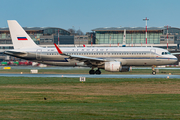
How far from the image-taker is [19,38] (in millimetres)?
50500

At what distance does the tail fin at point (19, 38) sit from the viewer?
165 feet

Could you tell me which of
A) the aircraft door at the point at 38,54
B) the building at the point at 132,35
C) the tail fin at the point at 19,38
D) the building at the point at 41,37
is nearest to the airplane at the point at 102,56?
the aircraft door at the point at 38,54

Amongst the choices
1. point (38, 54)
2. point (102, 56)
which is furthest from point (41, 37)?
point (102, 56)

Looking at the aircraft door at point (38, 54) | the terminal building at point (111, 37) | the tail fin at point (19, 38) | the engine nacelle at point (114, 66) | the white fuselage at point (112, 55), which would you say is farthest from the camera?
the terminal building at point (111, 37)

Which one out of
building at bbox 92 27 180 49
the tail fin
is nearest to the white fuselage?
the tail fin

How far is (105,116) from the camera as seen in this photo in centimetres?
1347

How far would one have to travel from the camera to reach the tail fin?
50250 mm

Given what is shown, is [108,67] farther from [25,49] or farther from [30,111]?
[30,111]

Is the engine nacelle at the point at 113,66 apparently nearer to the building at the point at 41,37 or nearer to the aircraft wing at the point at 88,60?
the aircraft wing at the point at 88,60

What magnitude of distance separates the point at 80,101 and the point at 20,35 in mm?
34090

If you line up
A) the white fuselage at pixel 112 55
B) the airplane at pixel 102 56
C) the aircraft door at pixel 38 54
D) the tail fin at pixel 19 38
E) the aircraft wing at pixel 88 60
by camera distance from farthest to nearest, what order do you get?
the tail fin at pixel 19 38 < the aircraft door at pixel 38 54 < the white fuselage at pixel 112 55 < the airplane at pixel 102 56 < the aircraft wing at pixel 88 60

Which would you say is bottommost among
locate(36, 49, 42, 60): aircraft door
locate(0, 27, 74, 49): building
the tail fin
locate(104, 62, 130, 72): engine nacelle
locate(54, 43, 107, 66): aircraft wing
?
locate(104, 62, 130, 72): engine nacelle

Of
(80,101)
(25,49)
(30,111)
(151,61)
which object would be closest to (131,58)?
(151,61)

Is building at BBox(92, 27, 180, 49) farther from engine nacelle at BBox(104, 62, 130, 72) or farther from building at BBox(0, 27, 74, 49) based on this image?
engine nacelle at BBox(104, 62, 130, 72)
